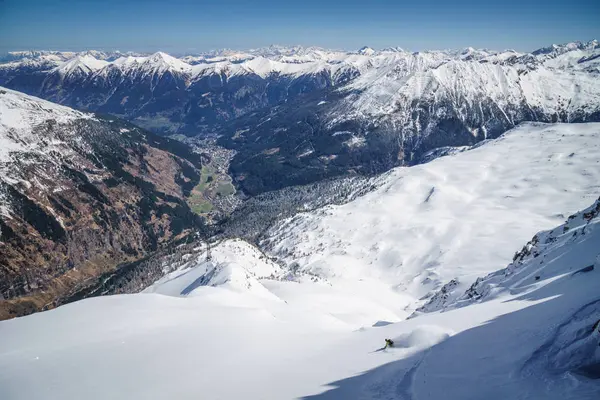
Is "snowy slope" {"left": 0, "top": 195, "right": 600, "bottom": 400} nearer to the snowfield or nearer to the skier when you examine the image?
the snowfield

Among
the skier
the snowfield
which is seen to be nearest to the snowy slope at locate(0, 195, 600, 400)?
the snowfield

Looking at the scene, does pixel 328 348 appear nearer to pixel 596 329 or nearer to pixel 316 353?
pixel 316 353

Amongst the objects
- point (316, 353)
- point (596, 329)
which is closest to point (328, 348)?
point (316, 353)

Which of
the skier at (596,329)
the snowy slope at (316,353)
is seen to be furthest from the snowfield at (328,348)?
the skier at (596,329)

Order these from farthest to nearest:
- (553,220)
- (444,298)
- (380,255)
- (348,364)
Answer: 1. (380,255)
2. (553,220)
3. (444,298)
4. (348,364)

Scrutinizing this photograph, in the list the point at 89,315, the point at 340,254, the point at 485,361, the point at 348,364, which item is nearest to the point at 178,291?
the point at 89,315

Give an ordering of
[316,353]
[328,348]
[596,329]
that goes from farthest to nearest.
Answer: [328,348] → [316,353] → [596,329]

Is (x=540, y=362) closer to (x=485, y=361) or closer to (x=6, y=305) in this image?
(x=485, y=361)

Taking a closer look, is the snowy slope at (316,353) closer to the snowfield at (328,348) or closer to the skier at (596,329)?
the snowfield at (328,348)
